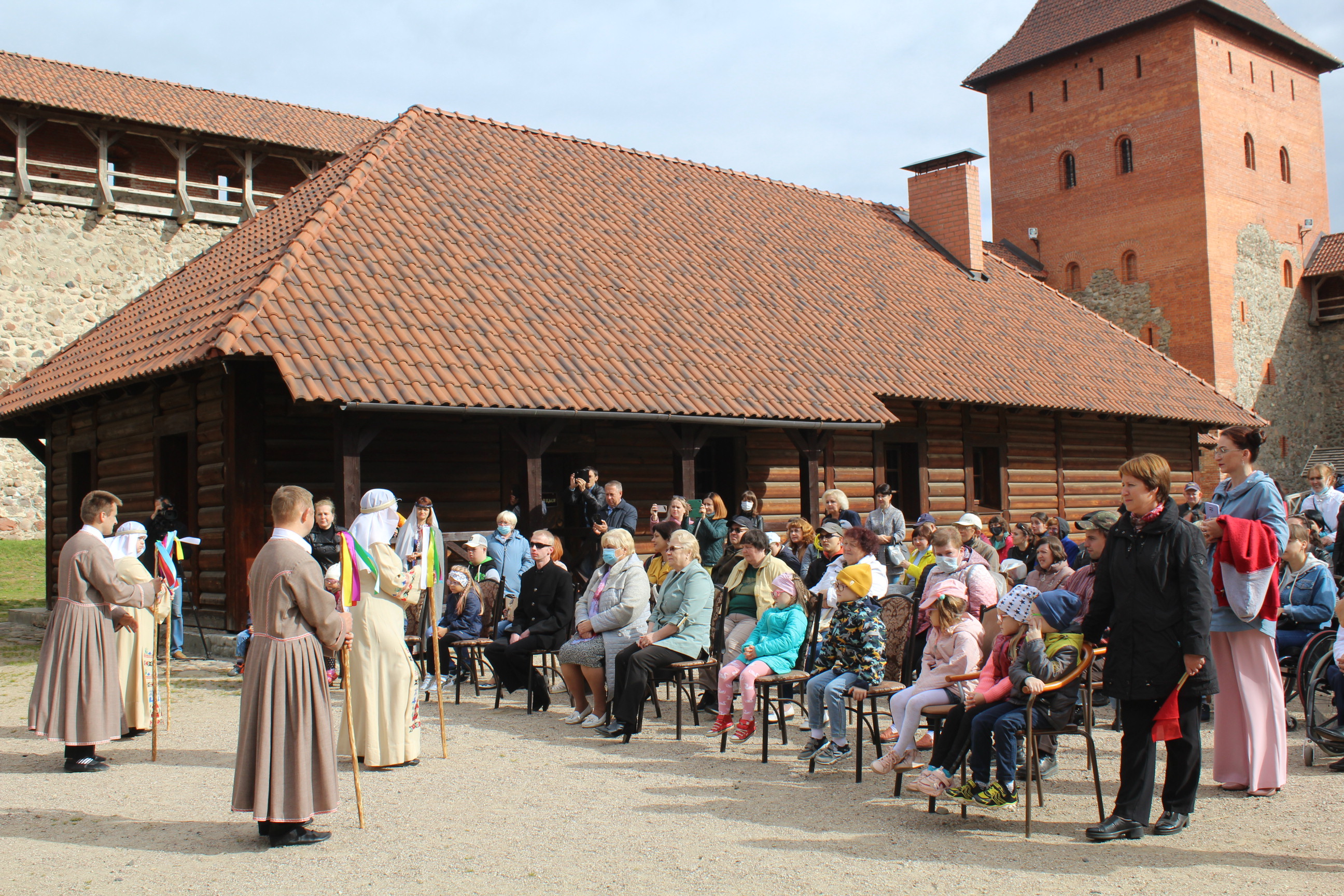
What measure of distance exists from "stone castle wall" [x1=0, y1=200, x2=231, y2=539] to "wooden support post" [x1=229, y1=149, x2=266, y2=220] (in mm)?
2453

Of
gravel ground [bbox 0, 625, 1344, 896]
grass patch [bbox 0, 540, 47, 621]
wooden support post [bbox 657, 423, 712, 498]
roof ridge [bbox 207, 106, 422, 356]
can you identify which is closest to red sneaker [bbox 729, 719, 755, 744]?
gravel ground [bbox 0, 625, 1344, 896]

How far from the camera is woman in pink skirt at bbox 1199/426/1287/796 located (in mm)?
5324

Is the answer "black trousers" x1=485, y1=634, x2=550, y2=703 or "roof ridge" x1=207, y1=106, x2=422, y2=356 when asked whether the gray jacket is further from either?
"roof ridge" x1=207, y1=106, x2=422, y2=356

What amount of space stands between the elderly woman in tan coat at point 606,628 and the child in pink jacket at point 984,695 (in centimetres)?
279

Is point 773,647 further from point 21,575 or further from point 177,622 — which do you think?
point 21,575

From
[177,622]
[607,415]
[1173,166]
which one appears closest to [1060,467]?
[607,415]

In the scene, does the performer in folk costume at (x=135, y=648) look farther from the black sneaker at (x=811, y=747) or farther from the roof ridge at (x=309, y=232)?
the black sneaker at (x=811, y=747)

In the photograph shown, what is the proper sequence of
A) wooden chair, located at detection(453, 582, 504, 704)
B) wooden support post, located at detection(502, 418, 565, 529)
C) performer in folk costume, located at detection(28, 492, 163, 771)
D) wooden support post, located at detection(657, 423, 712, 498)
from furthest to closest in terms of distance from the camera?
wooden support post, located at detection(657, 423, 712, 498)
wooden support post, located at detection(502, 418, 565, 529)
wooden chair, located at detection(453, 582, 504, 704)
performer in folk costume, located at detection(28, 492, 163, 771)

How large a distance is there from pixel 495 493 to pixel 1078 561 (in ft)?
22.5

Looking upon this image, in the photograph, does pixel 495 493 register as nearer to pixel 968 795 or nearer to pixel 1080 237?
pixel 968 795

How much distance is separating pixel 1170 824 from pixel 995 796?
76 cm

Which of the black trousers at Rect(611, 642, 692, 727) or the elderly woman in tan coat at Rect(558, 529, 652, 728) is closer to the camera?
the black trousers at Rect(611, 642, 692, 727)

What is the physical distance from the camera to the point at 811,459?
1420 cm

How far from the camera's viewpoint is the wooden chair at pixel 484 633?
910cm
